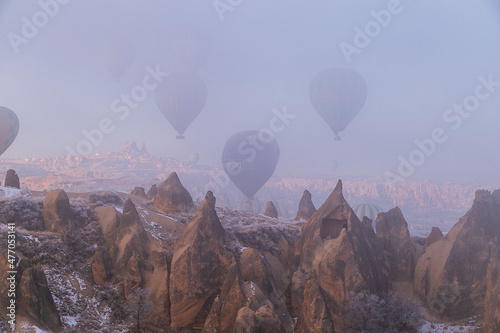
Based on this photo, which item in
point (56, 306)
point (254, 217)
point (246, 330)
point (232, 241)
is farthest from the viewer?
point (254, 217)

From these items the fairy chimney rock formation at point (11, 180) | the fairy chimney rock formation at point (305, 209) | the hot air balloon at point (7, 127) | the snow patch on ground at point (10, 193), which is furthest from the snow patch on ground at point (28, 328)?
the hot air balloon at point (7, 127)

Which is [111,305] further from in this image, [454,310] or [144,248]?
[454,310]

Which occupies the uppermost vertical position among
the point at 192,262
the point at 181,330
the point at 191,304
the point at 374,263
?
the point at 374,263

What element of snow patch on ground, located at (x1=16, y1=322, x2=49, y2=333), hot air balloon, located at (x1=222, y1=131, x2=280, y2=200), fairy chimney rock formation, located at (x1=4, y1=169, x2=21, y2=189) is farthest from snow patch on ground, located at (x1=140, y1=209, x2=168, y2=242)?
hot air balloon, located at (x1=222, y1=131, x2=280, y2=200)

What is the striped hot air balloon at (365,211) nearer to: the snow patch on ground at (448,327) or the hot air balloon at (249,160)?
the hot air balloon at (249,160)

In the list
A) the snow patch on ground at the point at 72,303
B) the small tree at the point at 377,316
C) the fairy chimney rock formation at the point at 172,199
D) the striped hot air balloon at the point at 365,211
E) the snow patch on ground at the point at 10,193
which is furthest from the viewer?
the striped hot air balloon at the point at 365,211

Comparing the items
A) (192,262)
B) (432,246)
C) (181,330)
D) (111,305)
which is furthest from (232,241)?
(432,246)
